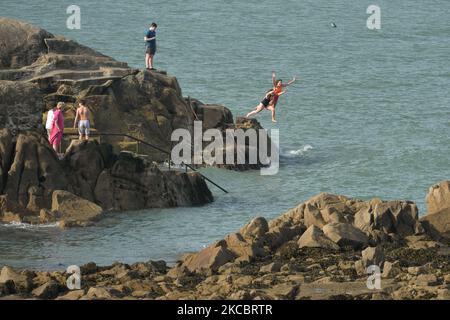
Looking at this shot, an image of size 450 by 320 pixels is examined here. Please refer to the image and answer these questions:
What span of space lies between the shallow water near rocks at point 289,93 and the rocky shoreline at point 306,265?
303 centimetres

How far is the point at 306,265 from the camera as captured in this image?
37625 mm

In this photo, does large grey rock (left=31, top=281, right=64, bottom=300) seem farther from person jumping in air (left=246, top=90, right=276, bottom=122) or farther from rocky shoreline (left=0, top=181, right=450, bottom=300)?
person jumping in air (left=246, top=90, right=276, bottom=122)

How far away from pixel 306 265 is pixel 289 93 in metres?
47.4

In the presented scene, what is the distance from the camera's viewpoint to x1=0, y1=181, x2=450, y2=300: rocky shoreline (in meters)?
33.9

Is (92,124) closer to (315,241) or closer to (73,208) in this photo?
(73,208)

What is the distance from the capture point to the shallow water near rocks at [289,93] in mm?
45062

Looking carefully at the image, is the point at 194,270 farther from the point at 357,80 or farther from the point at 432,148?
Answer: the point at 357,80

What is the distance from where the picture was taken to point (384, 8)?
417 ft

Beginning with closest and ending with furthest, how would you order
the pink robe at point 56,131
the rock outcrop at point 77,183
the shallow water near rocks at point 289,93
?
the shallow water near rocks at point 289,93
the rock outcrop at point 77,183
the pink robe at point 56,131

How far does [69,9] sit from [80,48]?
57718 mm

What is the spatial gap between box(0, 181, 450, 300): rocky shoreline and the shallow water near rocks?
9.93 ft

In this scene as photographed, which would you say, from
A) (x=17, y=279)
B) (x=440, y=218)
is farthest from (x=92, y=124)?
(x=17, y=279)

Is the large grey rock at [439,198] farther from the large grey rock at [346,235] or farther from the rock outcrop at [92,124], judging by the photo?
the rock outcrop at [92,124]

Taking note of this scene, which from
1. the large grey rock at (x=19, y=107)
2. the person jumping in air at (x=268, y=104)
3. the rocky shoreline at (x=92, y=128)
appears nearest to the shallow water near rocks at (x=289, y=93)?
the rocky shoreline at (x=92, y=128)
